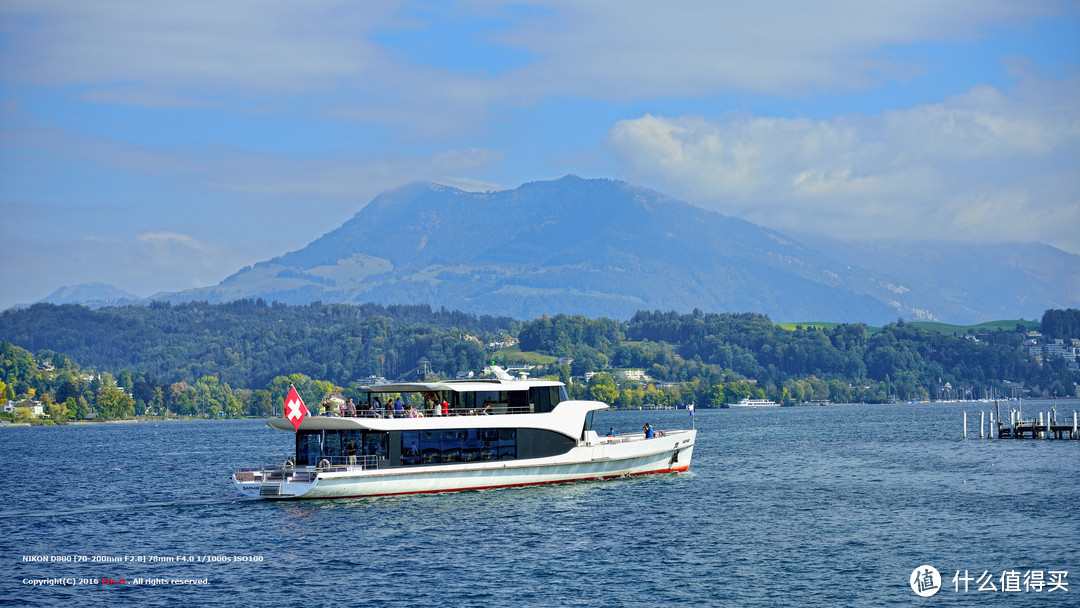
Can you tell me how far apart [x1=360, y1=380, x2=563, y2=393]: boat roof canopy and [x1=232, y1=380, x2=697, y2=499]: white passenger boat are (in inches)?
2.3

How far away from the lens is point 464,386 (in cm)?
6212

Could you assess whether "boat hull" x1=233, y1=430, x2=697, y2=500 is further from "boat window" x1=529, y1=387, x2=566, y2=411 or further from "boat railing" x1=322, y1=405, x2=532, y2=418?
"boat railing" x1=322, y1=405, x2=532, y2=418

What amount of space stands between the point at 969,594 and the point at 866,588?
128 inches

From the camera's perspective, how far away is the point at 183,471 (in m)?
84.8

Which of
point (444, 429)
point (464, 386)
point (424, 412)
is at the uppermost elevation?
point (464, 386)

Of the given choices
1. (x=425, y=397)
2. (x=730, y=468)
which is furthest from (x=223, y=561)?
(x=730, y=468)

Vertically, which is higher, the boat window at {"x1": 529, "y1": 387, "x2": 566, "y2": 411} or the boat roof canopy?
the boat roof canopy

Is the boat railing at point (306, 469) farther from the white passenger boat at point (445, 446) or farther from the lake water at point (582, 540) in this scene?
the lake water at point (582, 540)

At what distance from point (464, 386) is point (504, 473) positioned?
5524 mm

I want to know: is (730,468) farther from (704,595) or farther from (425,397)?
A: (704,595)

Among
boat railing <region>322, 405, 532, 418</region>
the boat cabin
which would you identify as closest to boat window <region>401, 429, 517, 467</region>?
the boat cabin

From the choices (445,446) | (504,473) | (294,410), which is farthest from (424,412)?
(294,410)

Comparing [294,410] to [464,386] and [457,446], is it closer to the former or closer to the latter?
[457,446]

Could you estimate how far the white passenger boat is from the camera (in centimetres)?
5606
